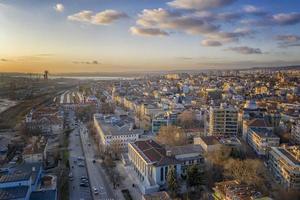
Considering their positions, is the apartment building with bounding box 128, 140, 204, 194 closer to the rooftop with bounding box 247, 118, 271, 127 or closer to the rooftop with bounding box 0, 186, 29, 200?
the rooftop with bounding box 0, 186, 29, 200

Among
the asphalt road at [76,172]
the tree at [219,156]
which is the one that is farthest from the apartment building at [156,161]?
the asphalt road at [76,172]

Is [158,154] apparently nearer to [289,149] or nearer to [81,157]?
[81,157]

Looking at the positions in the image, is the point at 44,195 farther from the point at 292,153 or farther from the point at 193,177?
the point at 292,153

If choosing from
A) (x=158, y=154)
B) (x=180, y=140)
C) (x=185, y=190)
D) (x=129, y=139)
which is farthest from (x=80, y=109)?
(x=185, y=190)

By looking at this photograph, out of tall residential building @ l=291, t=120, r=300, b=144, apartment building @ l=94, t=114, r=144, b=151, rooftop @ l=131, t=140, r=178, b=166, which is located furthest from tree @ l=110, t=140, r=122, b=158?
tall residential building @ l=291, t=120, r=300, b=144

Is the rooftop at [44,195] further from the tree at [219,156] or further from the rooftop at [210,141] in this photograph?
the rooftop at [210,141]

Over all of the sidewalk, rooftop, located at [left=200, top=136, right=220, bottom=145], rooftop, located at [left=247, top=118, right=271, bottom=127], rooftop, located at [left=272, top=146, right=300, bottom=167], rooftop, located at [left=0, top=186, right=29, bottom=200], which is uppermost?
rooftop, located at [left=247, top=118, right=271, bottom=127]
